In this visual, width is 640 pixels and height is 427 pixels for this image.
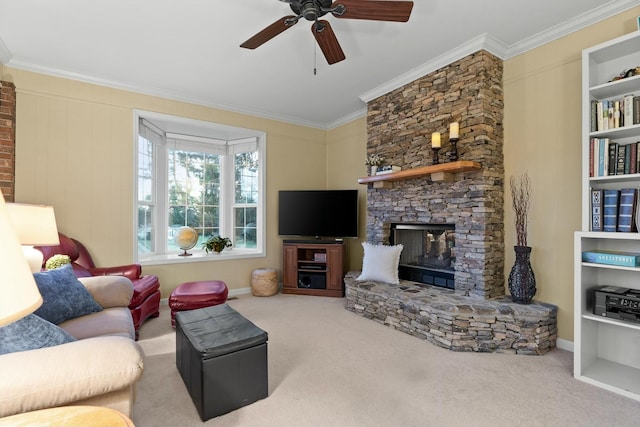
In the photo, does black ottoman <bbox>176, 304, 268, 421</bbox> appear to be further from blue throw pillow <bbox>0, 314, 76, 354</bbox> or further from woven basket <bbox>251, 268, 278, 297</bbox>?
woven basket <bbox>251, 268, 278, 297</bbox>

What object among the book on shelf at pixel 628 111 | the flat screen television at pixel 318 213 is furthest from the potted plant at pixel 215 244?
the book on shelf at pixel 628 111

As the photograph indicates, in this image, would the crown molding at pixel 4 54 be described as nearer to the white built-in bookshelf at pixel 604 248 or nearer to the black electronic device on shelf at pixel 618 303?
the white built-in bookshelf at pixel 604 248

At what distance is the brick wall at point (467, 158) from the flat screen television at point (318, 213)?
3.62 ft

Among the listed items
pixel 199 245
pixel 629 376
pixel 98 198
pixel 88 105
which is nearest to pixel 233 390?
pixel 629 376

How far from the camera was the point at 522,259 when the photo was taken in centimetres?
273

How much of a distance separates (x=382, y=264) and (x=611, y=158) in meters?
2.25

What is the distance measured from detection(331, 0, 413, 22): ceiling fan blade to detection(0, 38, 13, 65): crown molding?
333 centimetres

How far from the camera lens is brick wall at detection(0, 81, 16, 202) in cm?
A: 315

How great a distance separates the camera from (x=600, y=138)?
228cm

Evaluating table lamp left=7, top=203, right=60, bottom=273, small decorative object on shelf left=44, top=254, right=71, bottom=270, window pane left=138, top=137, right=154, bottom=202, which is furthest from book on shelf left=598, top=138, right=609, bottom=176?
window pane left=138, top=137, right=154, bottom=202

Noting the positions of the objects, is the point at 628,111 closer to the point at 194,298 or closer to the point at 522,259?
the point at 522,259

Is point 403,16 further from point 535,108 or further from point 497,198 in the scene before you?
point 497,198

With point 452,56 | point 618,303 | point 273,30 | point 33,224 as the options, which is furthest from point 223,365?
point 452,56

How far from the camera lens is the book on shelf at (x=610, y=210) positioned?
213cm
